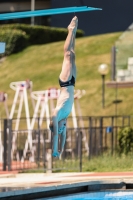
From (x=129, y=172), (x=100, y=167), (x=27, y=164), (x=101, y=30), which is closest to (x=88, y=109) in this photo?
(x=27, y=164)

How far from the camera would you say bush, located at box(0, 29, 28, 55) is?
37.3 metres

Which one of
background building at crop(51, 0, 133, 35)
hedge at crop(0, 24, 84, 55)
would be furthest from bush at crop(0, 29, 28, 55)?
background building at crop(51, 0, 133, 35)

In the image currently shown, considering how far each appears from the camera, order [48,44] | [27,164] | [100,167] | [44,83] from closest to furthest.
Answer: [100,167] < [27,164] < [44,83] < [48,44]

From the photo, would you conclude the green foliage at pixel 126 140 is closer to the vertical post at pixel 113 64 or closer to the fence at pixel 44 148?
the fence at pixel 44 148

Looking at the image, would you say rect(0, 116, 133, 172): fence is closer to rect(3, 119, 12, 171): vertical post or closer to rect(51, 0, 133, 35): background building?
rect(3, 119, 12, 171): vertical post

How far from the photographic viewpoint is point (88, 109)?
2742 cm

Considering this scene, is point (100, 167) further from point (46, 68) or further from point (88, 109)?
point (46, 68)

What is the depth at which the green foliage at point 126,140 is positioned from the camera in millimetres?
21469

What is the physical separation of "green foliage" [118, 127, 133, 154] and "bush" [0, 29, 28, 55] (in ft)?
55.0

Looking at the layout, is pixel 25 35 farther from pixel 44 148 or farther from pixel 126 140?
pixel 44 148

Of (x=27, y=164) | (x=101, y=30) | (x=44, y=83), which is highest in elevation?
(x=101, y=30)

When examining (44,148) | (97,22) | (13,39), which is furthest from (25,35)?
(44,148)

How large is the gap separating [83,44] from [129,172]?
60.8 feet

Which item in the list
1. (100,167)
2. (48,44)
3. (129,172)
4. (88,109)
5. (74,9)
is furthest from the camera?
(48,44)
